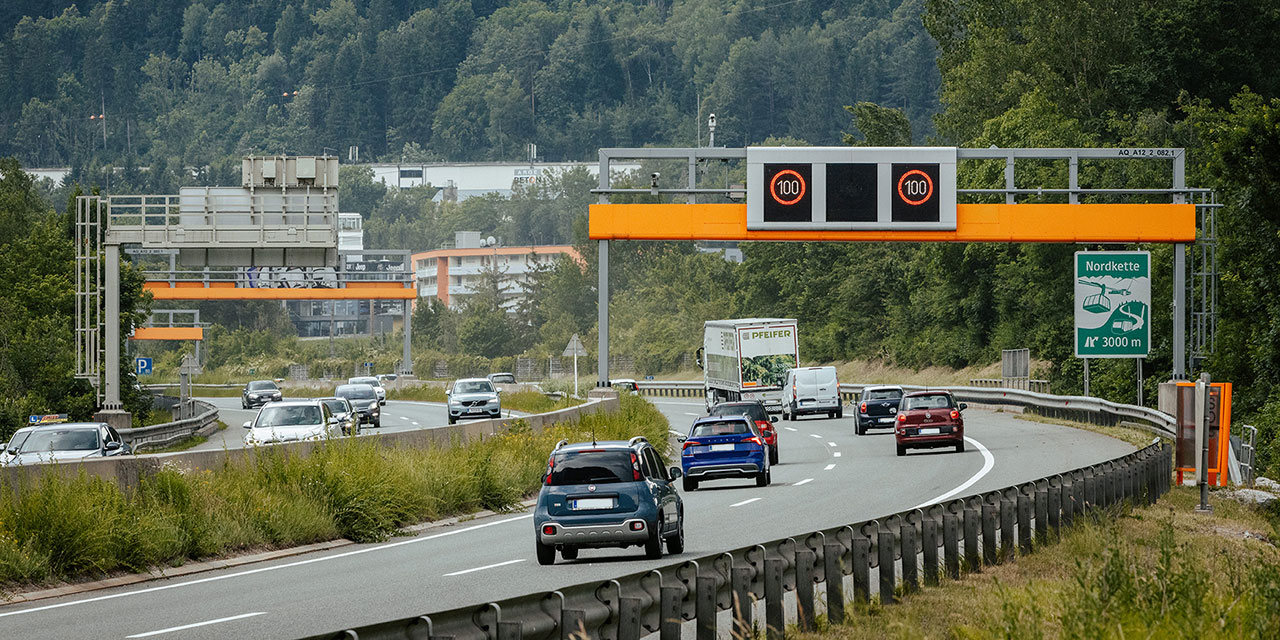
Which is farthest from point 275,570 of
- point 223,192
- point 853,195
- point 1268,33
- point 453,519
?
point 1268,33

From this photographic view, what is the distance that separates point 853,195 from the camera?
139ft

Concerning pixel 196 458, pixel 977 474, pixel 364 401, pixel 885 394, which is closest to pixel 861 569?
pixel 196 458

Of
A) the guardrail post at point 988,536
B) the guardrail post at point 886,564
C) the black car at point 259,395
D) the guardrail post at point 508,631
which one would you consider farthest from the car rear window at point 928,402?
the black car at point 259,395

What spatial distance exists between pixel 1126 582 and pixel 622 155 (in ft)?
106

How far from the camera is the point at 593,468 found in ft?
61.9

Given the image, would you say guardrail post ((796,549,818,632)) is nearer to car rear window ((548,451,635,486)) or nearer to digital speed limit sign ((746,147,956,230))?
car rear window ((548,451,635,486))

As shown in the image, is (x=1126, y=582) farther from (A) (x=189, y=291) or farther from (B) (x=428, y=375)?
(B) (x=428, y=375)

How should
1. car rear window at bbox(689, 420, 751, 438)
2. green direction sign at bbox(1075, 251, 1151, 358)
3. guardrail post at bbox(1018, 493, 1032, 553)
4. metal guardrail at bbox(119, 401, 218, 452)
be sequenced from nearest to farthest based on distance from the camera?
1. guardrail post at bbox(1018, 493, 1032, 553)
2. car rear window at bbox(689, 420, 751, 438)
3. green direction sign at bbox(1075, 251, 1151, 358)
4. metal guardrail at bbox(119, 401, 218, 452)

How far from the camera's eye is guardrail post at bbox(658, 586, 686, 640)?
10.7 meters

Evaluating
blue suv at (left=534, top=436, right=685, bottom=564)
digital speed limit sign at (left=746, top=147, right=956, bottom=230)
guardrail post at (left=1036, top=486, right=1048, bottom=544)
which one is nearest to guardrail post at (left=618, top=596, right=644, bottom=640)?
blue suv at (left=534, top=436, right=685, bottom=564)

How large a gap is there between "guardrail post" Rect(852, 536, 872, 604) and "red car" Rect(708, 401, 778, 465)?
21.2m

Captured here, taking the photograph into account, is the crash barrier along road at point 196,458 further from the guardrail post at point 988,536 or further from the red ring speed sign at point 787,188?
the guardrail post at point 988,536

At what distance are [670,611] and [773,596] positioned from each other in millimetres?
1538

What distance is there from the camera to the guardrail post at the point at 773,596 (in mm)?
12047
